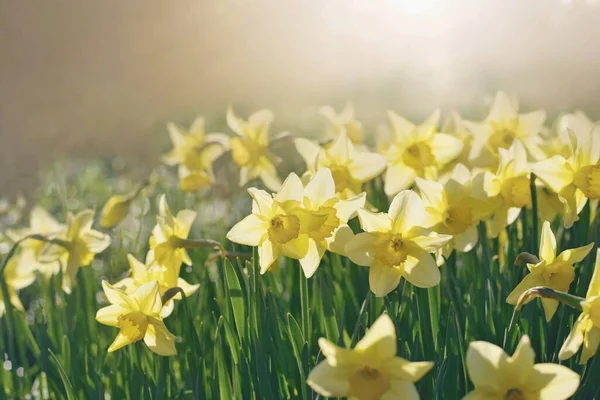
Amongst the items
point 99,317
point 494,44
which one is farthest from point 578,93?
point 99,317

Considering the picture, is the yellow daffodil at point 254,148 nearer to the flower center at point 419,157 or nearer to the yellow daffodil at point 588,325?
the flower center at point 419,157

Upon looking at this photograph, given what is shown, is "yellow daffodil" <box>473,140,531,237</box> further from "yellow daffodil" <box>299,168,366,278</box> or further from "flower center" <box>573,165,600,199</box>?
"yellow daffodil" <box>299,168,366,278</box>

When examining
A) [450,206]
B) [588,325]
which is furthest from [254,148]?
[588,325]

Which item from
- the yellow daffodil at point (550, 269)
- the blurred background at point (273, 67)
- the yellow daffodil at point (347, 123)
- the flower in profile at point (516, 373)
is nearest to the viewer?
the flower in profile at point (516, 373)

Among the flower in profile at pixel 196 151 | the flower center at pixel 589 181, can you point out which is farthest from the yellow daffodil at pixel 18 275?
the flower center at pixel 589 181

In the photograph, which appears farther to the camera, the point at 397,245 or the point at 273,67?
the point at 273,67

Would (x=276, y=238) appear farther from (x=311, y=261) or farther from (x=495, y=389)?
(x=495, y=389)

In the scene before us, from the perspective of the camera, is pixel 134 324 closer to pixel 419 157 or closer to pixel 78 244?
pixel 78 244
